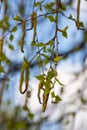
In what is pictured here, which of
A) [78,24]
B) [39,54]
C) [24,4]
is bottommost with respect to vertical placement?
[39,54]

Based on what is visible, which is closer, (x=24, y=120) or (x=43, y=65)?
(x=43, y=65)

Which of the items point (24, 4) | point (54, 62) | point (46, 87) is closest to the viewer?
point (46, 87)

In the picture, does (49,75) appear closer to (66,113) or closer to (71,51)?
(71,51)

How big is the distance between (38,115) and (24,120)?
→ 14cm

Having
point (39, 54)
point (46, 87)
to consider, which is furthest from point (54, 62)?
point (46, 87)

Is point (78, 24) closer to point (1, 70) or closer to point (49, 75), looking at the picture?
point (49, 75)

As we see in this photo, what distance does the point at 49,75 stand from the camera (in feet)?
4.26

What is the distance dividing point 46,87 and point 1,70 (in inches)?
14.2

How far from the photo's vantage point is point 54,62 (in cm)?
139

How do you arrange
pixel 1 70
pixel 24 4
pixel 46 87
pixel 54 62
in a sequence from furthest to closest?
1. pixel 24 4
2. pixel 1 70
3. pixel 54 62
4. pixel 46 87

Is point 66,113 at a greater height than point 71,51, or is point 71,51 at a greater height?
point 71,51

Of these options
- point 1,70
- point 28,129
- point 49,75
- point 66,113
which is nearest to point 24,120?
point 28,129

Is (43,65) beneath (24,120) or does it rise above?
above

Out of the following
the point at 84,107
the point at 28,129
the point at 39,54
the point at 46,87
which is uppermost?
the point at 39,54
